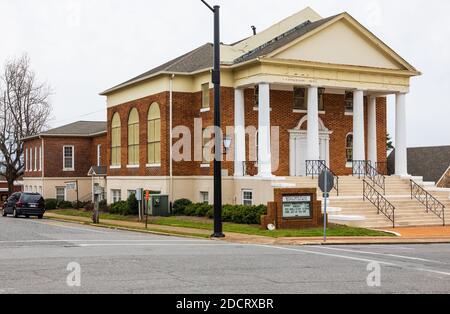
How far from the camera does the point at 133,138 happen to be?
44625 mm

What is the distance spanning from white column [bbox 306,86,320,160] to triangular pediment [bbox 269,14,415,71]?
193cm

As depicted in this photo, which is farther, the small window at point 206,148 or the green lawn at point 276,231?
the small window at point 206,148

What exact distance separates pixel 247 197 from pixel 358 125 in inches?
282

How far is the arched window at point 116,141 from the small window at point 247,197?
13611 millimetres

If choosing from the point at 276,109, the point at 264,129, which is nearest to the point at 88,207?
the point at 276,109

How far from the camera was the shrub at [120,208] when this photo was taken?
40.0 m

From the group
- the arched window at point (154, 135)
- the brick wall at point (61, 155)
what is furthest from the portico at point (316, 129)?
the brick wall at point (61, 155)

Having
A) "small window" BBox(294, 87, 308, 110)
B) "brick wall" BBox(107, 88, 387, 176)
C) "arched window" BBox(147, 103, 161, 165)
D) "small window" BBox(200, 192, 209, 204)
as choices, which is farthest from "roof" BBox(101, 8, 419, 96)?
"small window" BBox(200, 192, 209, 204)

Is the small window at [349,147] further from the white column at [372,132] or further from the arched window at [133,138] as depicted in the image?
the arched window at [133,138]

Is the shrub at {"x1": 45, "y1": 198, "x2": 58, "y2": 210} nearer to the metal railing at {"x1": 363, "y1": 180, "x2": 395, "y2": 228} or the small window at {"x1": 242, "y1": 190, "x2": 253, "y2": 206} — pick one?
the small window at {"x1": 242, "y1": 190, "x2": 253, "y2": 206}

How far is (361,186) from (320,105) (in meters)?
6.09

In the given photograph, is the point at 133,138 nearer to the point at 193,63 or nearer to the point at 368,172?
the point at 193,63
